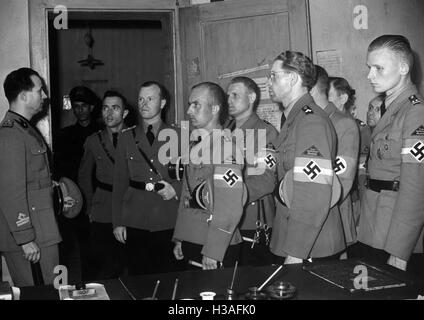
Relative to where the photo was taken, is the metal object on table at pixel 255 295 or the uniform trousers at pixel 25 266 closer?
the metal object on table at pixel 255 295

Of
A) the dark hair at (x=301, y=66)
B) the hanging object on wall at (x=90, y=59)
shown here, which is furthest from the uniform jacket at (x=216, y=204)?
the hanging object on wall at (x=90, y=59)

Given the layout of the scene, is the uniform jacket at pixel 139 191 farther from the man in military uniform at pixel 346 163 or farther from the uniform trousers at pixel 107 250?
the man in military uniform at pixel 346 163

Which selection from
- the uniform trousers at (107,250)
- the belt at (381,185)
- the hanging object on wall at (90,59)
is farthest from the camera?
the hanging object on wall at (90,59)

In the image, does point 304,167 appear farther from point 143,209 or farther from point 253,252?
point 143,209

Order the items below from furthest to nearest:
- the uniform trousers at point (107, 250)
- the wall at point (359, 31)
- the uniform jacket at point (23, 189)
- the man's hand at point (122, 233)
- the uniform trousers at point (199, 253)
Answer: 1. the wall at point (359, 31)
2. the uniform trousers at point (107, 250)
3. the man's hand at point (122, 233)
4. the uniform jacket at point (23, 189)
5. the uniform trousers at point (199, 253)

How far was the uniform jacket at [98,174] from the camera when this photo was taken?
3834 mm

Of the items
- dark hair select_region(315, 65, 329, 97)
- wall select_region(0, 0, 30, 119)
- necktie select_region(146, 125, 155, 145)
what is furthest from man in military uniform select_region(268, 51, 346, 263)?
wall select_region(0, 0, 30, 119)

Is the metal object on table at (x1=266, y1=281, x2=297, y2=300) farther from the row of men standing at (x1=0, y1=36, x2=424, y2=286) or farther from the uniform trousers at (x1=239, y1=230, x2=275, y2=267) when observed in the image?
the uniform trousers at (x1=239, y1=230, x2=275, y2=267)

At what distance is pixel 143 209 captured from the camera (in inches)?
129

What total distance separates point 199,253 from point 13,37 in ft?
8.33

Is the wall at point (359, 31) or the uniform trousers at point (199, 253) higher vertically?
the wall at point (359, 31)

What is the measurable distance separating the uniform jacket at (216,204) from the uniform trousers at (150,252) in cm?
70

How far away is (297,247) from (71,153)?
3284mm

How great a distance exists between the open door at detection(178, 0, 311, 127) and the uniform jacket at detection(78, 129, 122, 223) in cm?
84
